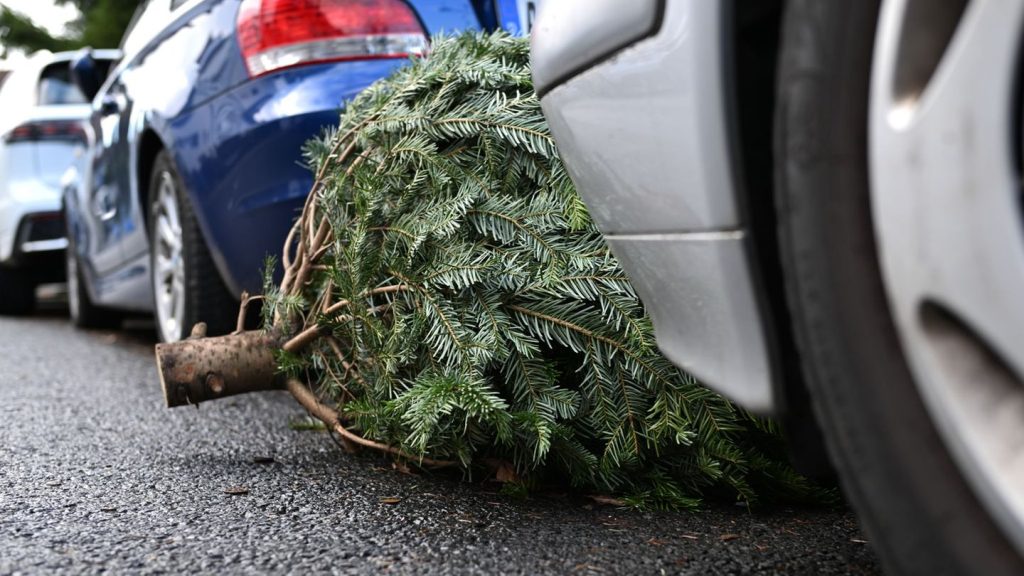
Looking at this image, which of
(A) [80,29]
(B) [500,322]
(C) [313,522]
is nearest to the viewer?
(C) [313,522]

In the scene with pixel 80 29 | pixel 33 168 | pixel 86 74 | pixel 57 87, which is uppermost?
pixel 86 74

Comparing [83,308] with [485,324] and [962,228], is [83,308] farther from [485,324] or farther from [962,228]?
[962,228]

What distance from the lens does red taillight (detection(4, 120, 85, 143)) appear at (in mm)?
6617

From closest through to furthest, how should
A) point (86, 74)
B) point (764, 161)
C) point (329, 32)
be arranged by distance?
point (764, 161) → point (329, 32) → point (86, 74)

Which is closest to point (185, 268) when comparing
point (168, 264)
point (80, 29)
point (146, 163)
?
point (168, 264)

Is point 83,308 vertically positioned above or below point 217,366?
below

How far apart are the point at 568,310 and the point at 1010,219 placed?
113 centimetres

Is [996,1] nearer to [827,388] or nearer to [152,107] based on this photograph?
[827,388]

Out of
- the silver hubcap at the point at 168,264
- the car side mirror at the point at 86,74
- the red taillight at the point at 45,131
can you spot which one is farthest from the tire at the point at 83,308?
the silver hubcap at the point at 168,264

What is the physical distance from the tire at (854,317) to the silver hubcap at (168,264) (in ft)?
8.17

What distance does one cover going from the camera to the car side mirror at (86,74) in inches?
191

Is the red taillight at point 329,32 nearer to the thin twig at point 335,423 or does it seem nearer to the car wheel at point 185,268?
the car wheel at point 185,268

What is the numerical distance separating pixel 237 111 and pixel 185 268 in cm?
63

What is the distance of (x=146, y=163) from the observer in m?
3.70
